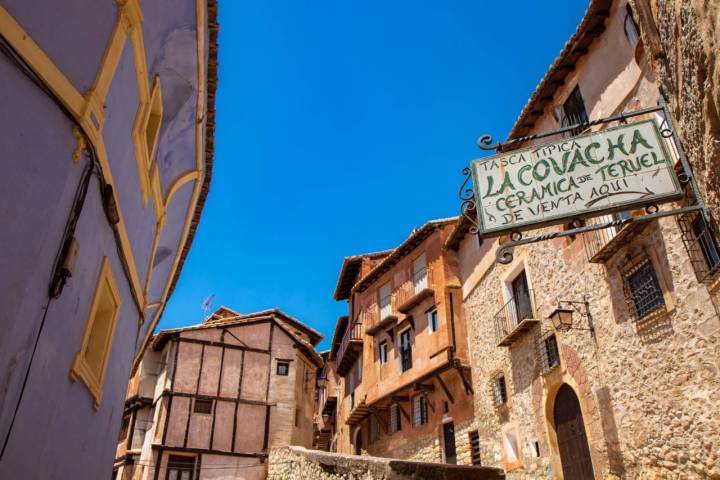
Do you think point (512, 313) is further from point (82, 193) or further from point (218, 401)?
point (218, 401)

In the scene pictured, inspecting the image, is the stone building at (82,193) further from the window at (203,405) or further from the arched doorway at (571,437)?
the window at (203,405)

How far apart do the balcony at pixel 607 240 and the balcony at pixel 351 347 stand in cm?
1506

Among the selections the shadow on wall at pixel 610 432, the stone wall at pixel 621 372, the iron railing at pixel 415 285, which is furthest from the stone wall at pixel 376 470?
the iron railing at pixel 415 285

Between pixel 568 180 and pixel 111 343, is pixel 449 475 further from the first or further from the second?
pixel 568 180

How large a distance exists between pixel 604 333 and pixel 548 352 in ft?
7.45

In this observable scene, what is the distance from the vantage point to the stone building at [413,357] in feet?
62.6

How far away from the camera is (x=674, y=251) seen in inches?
389

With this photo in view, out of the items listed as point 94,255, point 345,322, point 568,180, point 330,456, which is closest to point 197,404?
point 345,322

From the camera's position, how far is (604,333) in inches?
470

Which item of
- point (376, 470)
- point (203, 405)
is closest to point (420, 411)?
point (376, 470)

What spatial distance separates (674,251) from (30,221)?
968 centimetres

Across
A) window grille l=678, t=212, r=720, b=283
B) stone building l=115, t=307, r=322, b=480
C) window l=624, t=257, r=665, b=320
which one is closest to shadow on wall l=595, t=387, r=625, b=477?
window l=624, t=257, r=665, b=320

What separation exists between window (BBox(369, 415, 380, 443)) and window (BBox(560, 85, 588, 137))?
1512cm

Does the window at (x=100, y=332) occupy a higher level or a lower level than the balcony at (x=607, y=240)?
lower
